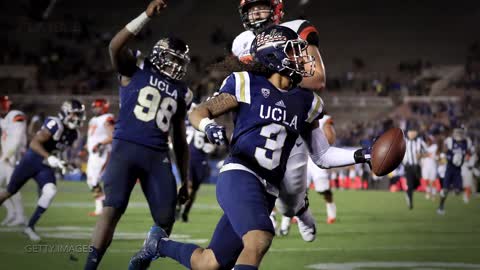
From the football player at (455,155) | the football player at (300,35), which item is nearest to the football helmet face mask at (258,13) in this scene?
the football player at (300,35)

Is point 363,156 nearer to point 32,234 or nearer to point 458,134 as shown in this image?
point 32,234

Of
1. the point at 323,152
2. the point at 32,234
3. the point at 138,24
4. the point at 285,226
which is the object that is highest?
the point at 138,24

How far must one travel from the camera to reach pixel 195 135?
13867mm

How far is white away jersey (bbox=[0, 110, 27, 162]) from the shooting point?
12.8 meters

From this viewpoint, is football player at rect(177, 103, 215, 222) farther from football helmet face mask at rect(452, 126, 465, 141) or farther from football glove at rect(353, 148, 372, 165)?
football glove at rect(353, 148, 372, 165)

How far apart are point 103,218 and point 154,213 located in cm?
40

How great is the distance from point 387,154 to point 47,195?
18.8ft

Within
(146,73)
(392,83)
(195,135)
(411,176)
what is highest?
(146,73)

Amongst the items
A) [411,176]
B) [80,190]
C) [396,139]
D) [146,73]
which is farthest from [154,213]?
[80,190]

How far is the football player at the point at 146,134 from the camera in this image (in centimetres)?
675

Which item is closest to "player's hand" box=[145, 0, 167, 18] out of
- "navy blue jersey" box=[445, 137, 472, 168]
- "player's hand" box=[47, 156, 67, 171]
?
"player's hand" box=[47, 156, 67, 171]

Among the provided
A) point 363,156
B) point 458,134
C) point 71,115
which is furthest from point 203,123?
point 458,134

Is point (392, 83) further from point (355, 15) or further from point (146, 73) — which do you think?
point (146, 73)

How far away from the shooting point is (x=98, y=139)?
1548cm
